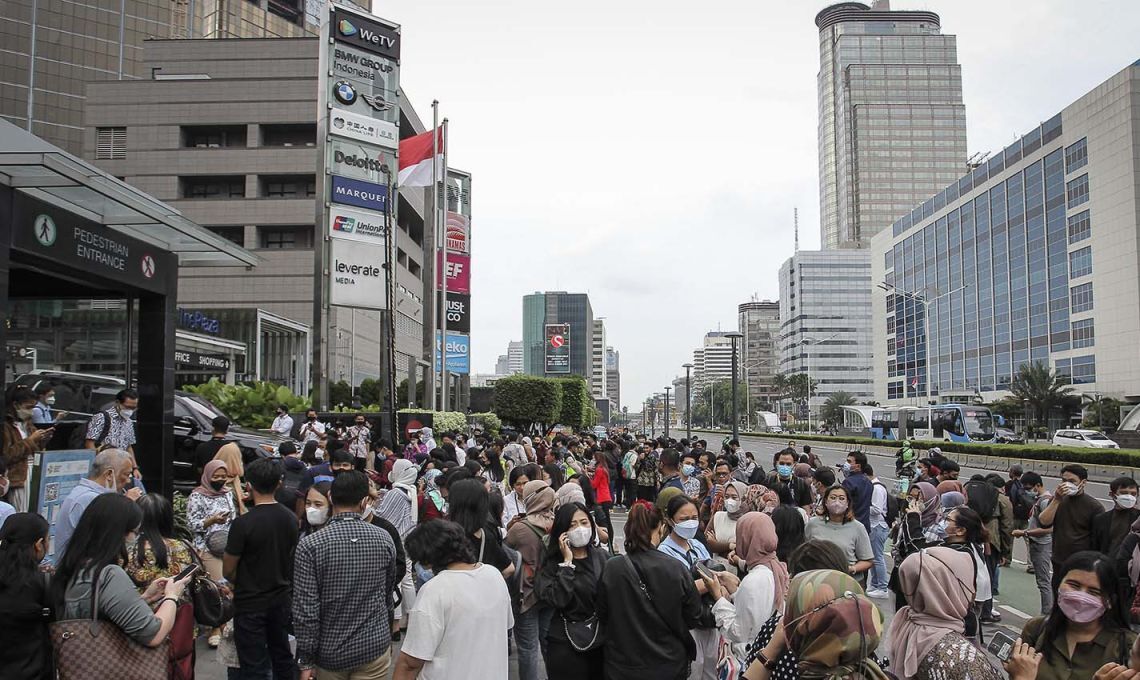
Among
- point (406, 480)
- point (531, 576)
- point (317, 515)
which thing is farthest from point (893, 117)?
point (317, 515)

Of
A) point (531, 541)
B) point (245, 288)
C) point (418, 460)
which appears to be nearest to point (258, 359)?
point (245, 288)

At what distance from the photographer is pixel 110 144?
2029 inches

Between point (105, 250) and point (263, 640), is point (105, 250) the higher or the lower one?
the higher one

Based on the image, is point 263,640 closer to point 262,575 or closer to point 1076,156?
point 262,575

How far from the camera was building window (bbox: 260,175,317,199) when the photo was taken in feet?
164

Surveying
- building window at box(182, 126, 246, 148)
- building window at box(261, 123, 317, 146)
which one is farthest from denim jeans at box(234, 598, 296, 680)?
building window at box(182, 126, 246, 148)

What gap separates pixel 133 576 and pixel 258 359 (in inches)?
1523

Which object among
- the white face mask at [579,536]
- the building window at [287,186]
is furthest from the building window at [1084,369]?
the white face mask at [579,536]

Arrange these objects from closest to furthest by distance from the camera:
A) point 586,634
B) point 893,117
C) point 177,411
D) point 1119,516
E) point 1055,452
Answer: point 586,634 → point 1119,516 → point 177,411 → point 1055,452 → point 893,117

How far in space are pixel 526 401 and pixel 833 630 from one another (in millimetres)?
53637

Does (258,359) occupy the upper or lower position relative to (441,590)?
upper

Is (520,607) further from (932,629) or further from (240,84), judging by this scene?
(240,84)

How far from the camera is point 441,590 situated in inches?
149

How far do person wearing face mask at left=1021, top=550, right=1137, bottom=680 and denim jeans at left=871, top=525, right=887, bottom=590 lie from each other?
22.7 feet
